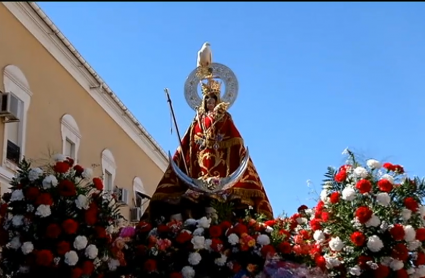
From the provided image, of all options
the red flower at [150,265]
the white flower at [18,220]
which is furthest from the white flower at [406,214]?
the white flower at [18,220]

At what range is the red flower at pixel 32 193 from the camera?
718 centimetres

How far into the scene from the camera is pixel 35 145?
42.9 feet

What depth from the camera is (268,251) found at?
23.5 ft

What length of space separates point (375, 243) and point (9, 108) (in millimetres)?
6494

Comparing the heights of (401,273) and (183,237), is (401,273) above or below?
below

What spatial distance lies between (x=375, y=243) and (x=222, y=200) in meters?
1.62

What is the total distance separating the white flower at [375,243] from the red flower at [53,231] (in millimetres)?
2670

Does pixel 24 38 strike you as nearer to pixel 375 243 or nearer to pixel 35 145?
pixel 35 145

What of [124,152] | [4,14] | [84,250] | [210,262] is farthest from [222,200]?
[124,152]

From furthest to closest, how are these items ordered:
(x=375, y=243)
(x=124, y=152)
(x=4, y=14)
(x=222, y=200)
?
(x=124, y=152) < (x=4, y=14) < (x=222, y=200) < (x=375, y=243)

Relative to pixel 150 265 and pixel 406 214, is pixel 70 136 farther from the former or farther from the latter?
pixel 406 214

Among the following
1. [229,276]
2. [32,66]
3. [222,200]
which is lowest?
[229,276]

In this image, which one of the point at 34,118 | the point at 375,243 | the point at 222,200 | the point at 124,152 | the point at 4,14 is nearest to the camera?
the point at 375,243

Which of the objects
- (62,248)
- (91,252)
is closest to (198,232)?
(91,252)
